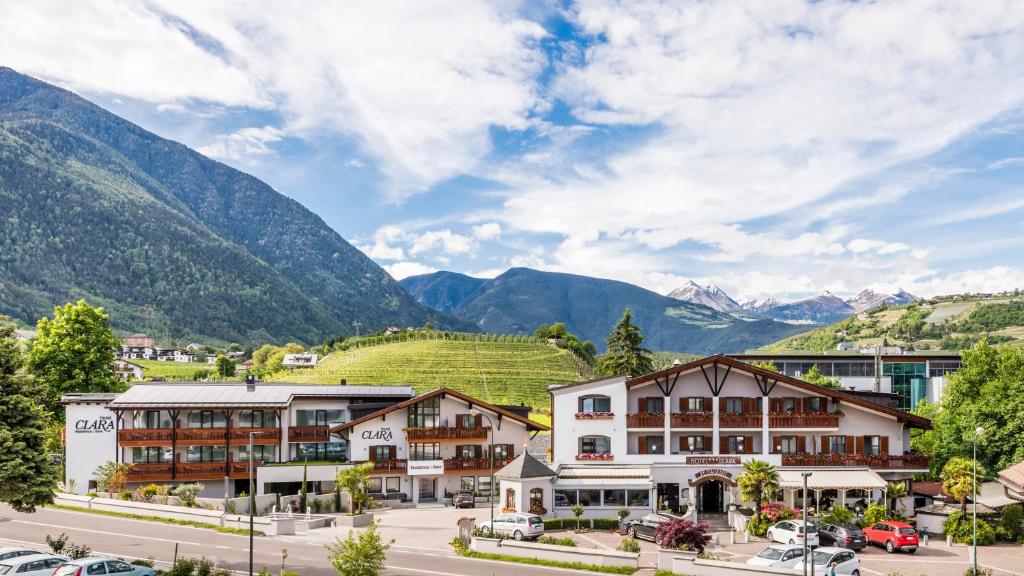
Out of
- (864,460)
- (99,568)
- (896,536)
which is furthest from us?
(864,460)

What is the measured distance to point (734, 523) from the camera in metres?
51.8

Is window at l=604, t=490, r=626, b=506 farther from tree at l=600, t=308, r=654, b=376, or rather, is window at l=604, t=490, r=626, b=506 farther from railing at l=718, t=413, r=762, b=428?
tree at l=600, t=308, r=654, b=376

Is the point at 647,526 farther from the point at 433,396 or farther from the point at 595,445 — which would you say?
the point at 433,396

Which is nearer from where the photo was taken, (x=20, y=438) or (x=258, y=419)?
(x=20, y=438)

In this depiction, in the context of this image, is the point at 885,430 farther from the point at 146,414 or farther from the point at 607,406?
the point at 146,414

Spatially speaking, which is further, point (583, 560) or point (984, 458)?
point (984, 458)

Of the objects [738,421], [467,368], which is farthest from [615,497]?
[467,368]

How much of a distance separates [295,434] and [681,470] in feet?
105

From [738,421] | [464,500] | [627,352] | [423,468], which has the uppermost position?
[627,352]

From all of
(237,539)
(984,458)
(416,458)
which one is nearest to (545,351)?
(416,458)

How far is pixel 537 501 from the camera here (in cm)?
5381

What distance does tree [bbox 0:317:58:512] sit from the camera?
34688mm

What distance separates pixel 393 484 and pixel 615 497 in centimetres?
2000

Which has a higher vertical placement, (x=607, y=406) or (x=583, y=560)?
(x=607, y=406)
